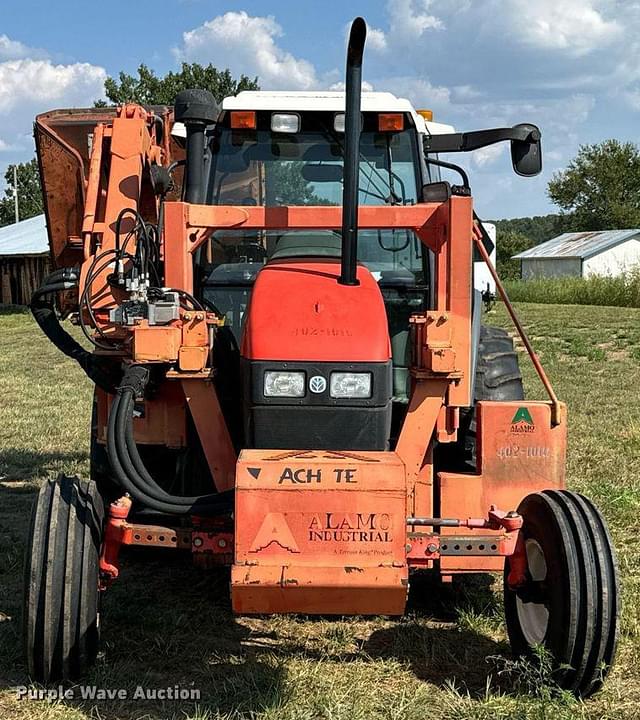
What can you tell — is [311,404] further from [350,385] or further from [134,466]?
[134,466]

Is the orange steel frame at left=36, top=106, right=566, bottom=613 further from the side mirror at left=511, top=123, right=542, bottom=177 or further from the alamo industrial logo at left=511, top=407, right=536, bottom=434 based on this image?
the side mirror at left=511, top=123, right=542, bottom=177

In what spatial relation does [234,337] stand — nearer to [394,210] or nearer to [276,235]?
[276,235]

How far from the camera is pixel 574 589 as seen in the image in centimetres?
334

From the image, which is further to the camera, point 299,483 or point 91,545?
point 91,545

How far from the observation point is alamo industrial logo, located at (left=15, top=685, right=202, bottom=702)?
3559 millimetres

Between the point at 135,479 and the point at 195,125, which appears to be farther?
the point at 195,125

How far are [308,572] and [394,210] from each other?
5.33 ft

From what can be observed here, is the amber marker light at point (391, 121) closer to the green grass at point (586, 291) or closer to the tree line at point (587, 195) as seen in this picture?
the green grass at point (586, 291)

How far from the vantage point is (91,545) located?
356 centimetres

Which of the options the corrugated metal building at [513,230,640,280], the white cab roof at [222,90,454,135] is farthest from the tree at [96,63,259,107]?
the white cab roof at [222,90,454,135]

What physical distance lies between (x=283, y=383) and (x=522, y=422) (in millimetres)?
1102

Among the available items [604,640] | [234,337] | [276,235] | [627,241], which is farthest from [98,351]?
[627,241]

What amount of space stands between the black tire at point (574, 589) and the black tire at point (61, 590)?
5.41ft

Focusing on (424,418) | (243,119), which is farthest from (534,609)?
(243,119)
